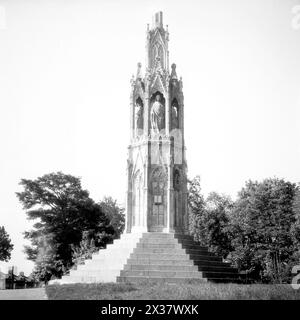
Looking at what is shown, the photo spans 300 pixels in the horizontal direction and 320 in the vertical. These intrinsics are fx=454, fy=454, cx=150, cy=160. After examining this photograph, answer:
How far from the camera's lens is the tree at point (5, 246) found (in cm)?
7014

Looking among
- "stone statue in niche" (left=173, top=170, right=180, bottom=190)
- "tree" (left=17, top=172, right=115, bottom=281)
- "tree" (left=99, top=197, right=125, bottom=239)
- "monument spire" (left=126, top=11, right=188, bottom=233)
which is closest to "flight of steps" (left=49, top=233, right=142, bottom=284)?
"monument spire" (left=126, top=11, right=188, bottom=233)

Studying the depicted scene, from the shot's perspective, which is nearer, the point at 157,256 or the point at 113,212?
the point at 157,256

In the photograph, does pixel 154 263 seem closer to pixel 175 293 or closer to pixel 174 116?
pixel 175 293

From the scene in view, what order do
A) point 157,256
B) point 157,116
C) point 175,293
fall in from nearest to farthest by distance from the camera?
point 175,293, point 157,256, point 157,116

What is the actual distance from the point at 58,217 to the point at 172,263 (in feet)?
79.9

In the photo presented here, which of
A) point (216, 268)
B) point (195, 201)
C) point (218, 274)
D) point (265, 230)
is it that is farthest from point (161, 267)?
point (195, 201)

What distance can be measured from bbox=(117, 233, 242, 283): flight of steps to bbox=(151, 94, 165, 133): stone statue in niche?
23.7 ft

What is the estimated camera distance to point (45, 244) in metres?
44.5

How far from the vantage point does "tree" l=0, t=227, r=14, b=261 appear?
230 feet

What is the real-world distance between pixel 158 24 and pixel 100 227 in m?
22.7

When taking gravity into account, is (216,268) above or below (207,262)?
A: below

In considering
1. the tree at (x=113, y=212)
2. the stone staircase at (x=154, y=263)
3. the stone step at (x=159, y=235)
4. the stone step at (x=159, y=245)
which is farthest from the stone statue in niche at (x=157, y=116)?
the tree at (x=113, y=212)

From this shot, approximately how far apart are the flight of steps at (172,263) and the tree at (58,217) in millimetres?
18110

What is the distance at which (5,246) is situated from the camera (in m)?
70.9
